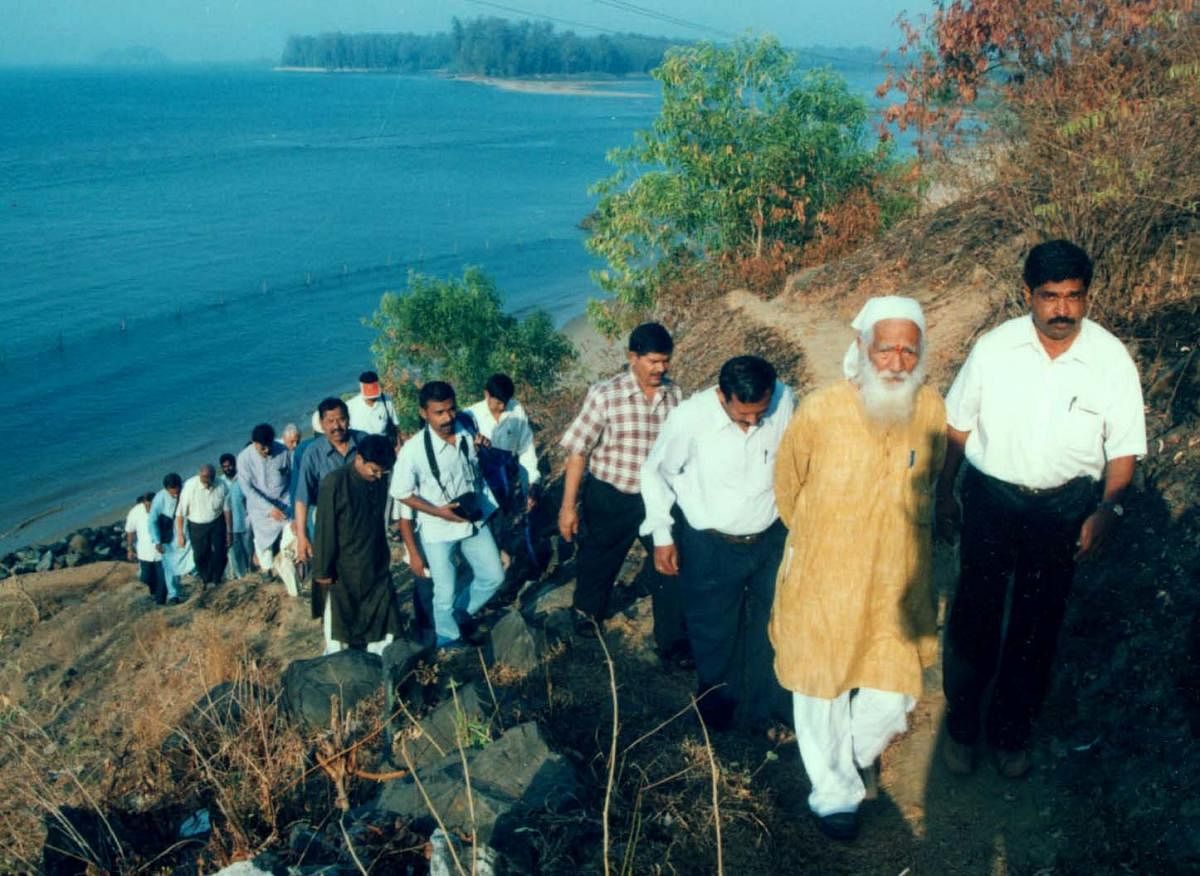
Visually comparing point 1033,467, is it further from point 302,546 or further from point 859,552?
point 302,546

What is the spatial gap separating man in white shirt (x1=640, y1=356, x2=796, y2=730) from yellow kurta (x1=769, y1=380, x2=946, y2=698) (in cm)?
42

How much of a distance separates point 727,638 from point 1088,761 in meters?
1.48

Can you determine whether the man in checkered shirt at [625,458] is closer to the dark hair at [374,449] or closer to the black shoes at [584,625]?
the black shoes at [584,625]

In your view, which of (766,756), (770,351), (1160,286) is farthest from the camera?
(770,351)

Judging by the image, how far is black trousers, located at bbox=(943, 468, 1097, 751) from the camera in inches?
131

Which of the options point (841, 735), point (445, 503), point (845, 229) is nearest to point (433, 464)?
point (445, 503)

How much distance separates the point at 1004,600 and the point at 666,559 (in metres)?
1.40

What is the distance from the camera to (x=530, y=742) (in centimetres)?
374

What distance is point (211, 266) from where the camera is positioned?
4222cm

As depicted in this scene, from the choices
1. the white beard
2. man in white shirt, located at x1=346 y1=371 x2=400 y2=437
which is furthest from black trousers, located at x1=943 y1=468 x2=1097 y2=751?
man in white shirt, located at x1=346 y1=371 x2=400 y2=437

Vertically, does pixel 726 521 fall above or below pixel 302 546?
above

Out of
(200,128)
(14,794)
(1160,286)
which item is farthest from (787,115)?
(200,128)

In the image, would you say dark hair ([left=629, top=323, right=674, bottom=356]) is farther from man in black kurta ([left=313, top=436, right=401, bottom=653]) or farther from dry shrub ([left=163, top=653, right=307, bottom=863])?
dry shrub ([left=163, top=653, right=307, bottom=863])

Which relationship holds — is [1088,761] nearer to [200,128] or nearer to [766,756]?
[766,756]
